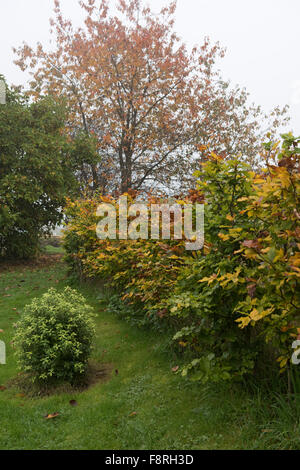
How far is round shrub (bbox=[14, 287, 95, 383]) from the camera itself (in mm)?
3990

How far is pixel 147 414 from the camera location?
336 cm

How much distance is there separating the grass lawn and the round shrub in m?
0.25

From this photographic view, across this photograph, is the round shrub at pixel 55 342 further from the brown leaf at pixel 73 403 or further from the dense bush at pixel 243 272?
the dense bush at pixel 243 272

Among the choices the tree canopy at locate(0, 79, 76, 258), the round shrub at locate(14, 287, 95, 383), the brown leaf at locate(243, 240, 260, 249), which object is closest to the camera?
the brown leaf at locate(243, 240, 260, 249)

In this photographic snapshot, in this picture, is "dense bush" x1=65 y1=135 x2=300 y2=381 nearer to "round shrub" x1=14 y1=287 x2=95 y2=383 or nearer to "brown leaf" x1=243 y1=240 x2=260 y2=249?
"brown leaf" x1=243 y1=240 x2=260 y2=249

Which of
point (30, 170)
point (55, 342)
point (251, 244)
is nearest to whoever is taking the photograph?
point (251, 244)

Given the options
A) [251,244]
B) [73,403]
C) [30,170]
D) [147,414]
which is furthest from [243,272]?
[30,170]

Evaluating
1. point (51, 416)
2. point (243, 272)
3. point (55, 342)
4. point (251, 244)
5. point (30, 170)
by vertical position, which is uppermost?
point (30, 170)

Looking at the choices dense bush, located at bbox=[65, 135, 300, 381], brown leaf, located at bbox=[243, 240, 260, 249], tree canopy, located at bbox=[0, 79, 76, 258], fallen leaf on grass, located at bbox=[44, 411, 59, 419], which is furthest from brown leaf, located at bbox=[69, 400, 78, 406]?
tree canopy, located at bbox=[0, 79, 76, 258]

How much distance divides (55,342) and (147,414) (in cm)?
130

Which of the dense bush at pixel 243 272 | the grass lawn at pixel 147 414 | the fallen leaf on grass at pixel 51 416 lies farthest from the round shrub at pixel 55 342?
the dense bush at pixel 243 272

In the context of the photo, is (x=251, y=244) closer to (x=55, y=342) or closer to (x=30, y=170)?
(x=55, y=342)
